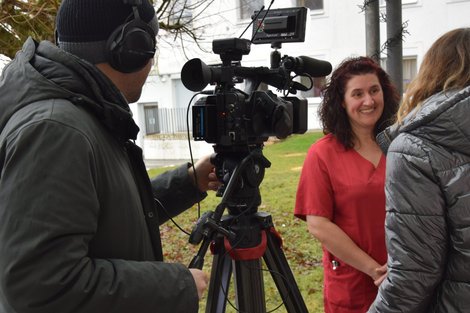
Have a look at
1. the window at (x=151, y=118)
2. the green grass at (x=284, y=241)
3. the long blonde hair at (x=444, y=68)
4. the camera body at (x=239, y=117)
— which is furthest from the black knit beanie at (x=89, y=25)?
the window at (x=151, y=118)

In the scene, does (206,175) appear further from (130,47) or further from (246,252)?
(130,47)

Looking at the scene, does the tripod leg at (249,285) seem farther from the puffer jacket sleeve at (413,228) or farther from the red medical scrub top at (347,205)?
the puffer jacket sleeve at (413,228)

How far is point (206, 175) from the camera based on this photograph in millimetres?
2002

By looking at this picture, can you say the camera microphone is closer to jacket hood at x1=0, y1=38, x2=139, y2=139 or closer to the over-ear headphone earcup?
the over-ear headphone earcup

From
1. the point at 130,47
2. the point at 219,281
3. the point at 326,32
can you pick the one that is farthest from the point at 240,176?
the point at 326,32

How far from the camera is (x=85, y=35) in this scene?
1.34 metres

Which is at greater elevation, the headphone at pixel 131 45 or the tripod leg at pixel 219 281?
the headphone at pixel 131 45

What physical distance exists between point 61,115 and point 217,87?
2.64 ft

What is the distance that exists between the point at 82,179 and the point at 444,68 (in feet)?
4.00

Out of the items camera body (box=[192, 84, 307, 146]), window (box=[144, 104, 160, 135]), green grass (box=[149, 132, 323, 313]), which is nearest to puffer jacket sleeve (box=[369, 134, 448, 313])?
camera body (box=[192, 84, 307, 146])

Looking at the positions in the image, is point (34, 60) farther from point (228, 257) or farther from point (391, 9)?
point (391, 9)

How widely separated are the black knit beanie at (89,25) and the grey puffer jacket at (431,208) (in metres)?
0.95

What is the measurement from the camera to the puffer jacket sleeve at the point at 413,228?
1532mm

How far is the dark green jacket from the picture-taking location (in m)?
1.06
